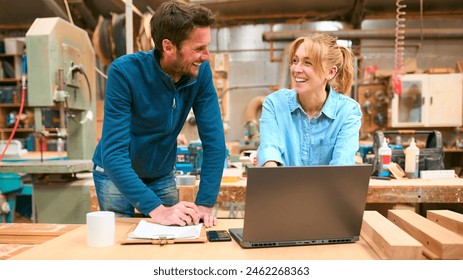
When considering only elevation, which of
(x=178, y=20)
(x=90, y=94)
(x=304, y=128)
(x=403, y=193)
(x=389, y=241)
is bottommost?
(x=403, y=193)

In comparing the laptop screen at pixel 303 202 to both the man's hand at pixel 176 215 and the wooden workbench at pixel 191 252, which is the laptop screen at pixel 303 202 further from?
the man's hand at pixel 176 215

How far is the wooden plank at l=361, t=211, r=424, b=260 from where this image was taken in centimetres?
78

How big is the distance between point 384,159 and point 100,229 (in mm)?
1636

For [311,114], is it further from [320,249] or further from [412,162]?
[412,162]

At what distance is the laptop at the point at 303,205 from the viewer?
31.9 inches

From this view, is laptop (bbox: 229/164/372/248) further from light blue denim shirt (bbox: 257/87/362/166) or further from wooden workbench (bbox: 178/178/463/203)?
wooden workbench (bbox: 178/178/463/203)

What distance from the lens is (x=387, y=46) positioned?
483cm

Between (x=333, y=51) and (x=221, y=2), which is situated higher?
(x=221, y=2)

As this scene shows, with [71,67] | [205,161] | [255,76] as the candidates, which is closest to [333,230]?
[205,161]

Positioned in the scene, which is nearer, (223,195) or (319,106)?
(319,106)

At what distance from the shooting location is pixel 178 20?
1105 mm

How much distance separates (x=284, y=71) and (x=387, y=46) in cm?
136

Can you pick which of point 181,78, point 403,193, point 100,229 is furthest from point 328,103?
point 100,229
